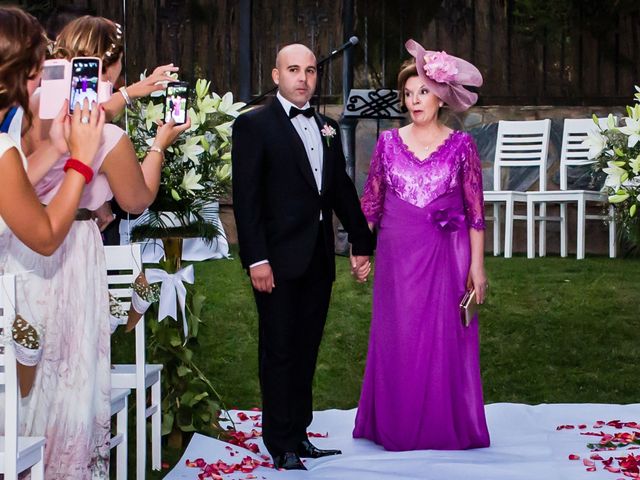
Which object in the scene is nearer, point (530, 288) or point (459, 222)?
point (459, 222)

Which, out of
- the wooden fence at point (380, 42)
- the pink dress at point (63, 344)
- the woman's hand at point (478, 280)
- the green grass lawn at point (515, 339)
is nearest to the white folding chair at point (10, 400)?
the pink dress at point (63, 344)

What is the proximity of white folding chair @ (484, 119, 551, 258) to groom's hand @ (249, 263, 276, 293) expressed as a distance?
19.6ft

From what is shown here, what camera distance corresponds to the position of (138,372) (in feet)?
15.1

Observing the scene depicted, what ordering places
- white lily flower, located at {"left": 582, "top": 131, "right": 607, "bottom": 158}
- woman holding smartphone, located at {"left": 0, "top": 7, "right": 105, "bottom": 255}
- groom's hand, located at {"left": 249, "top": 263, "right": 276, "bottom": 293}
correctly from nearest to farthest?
woman holding smartphone, located at {"left": 0, "top": 7, "right": 105, "bottom": 255} < groom's hand, located at {"left": 249, "top": 263, "right": 276, "bottom": 293} < white lily flower, located at {"left": 582, "top": 131, "right": 607, "bottom": 158}

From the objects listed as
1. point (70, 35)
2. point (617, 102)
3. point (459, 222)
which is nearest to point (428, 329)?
point (459, 222)

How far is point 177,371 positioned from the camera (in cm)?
564

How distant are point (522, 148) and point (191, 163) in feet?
21.6

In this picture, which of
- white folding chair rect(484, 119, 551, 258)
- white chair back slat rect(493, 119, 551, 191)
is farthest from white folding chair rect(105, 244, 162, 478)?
white chair back slat rect(493, 119, 551, 191)

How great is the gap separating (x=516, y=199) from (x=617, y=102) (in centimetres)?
184

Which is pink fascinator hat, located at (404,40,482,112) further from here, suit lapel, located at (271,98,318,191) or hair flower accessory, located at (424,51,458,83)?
suit lapel, located at (271,98,318,191)

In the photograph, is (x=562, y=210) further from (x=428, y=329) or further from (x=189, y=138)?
(x=189, y=138)

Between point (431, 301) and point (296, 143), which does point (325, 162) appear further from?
point (431, 301)

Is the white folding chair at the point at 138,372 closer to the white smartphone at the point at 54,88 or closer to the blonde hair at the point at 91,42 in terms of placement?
the blonde hair at the point at 91,42

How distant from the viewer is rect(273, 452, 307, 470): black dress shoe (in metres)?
5.13
